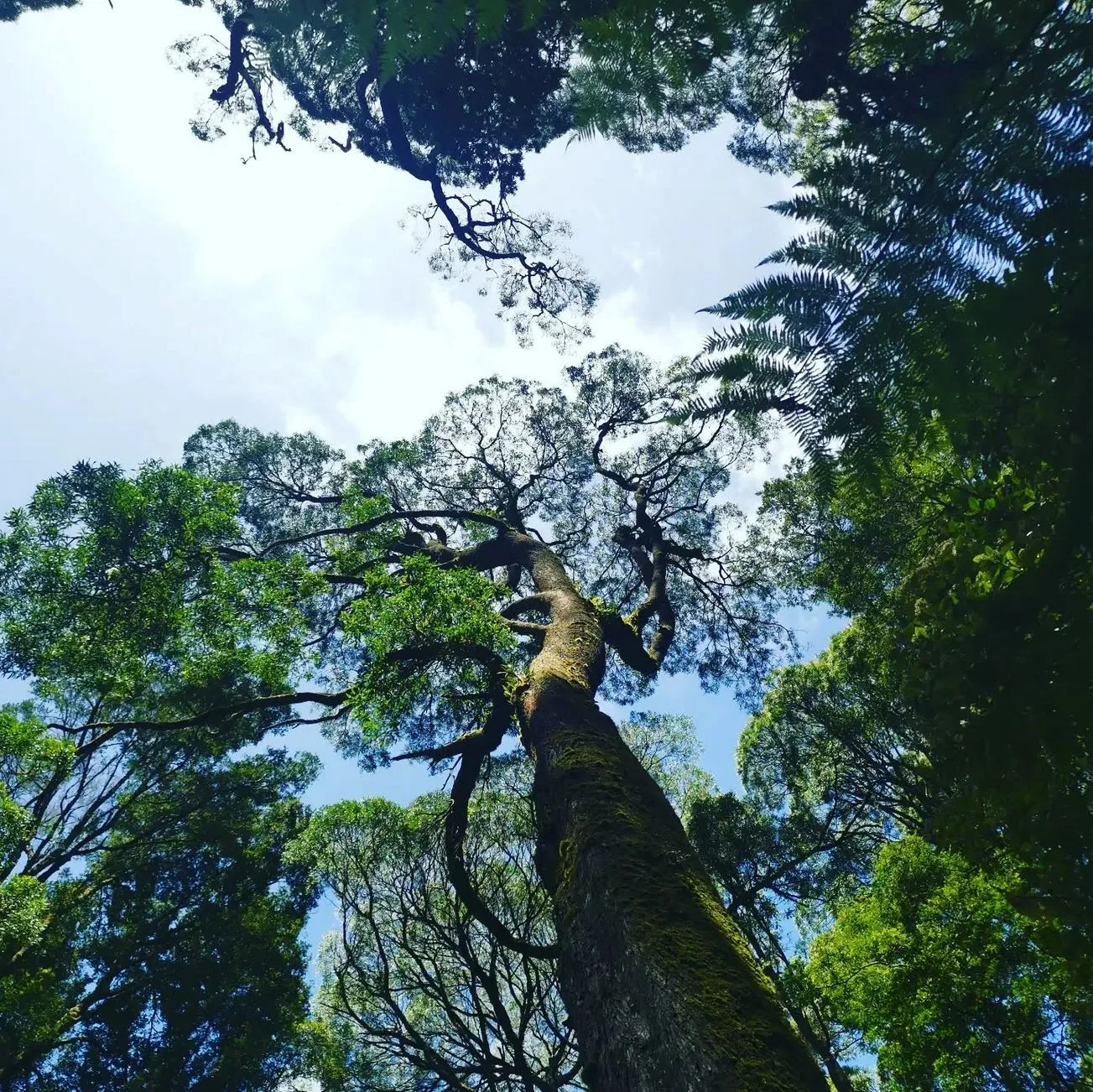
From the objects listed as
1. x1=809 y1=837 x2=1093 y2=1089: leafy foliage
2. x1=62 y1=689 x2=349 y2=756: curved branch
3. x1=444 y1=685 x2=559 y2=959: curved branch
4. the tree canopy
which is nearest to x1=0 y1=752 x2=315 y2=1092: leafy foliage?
the tree canopy

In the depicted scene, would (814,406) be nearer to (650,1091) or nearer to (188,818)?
(650,1091)

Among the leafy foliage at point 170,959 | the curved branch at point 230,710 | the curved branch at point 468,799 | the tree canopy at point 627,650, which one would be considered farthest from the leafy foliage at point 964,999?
the leafy foliage at point 170,959

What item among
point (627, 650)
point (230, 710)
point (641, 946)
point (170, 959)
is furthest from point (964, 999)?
point (170, 959)

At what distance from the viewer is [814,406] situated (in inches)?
76.1

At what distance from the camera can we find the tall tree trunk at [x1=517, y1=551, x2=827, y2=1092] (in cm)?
194

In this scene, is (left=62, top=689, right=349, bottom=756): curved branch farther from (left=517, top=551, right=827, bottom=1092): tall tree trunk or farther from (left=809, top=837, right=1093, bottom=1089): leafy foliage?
(left=809, top=837, right=1093, bottom=1089): leafy foliage

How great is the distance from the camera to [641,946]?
93.6 inches

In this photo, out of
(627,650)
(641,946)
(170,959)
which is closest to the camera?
(641,946)

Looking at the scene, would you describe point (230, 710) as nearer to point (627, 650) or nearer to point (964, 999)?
point (627, 650)

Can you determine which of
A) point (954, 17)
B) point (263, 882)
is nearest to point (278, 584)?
point (954, 17)

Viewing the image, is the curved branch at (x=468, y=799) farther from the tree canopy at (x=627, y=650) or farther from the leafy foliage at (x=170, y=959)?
the leafy foliage at (x=170, y=959)

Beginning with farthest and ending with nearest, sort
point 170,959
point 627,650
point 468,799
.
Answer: point 170,959 → point 627,650 → point 468,799

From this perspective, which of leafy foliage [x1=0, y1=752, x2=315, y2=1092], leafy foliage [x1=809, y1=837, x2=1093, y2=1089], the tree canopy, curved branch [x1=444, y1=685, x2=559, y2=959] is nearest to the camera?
the tree canopy

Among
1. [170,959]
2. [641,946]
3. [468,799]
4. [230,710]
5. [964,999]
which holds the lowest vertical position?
[964,999]
